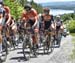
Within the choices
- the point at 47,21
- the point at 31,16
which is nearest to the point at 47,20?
the point at 47,21

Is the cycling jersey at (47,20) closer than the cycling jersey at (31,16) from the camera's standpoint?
No

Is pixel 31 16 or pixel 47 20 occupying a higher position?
pixel 31 16

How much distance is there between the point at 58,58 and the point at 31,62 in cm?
237

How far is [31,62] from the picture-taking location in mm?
17438

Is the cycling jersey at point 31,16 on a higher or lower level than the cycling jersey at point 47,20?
higher

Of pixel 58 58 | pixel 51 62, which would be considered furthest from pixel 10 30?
pixel 51 62

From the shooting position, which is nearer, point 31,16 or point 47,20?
point 31,16

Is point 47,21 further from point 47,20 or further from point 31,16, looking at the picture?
point 31,16

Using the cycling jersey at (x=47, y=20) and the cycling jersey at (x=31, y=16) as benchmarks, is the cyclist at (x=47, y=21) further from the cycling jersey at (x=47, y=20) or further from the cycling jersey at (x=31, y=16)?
the cycling jersey at (x=31, y=16)

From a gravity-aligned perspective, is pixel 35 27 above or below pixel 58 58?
above

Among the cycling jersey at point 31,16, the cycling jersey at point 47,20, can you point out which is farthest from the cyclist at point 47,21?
the cycling jersey at point 31,16

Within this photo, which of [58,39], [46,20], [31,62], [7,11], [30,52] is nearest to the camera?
[31,62]

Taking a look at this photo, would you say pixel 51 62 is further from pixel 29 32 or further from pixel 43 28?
pixel 43 28

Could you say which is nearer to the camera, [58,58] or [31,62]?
[31,62]
